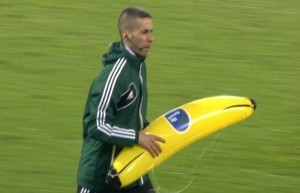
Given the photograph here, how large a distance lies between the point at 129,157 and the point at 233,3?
22.7 feet

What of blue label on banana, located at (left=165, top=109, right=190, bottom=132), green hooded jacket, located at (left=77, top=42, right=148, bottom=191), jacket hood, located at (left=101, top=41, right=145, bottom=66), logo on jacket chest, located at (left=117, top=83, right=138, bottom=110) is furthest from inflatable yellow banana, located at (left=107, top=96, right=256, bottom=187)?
jacket hood, located at (left=101, top=41, right=145, bottom=66)

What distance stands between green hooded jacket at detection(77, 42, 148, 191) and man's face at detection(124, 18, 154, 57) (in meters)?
0.05

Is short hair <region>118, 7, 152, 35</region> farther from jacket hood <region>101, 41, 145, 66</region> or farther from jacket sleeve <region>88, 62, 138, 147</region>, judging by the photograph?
jacket sleeve <region>88, 62, 138, 147</region>

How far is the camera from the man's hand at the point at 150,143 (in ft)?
20.2

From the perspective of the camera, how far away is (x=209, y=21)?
12195mm

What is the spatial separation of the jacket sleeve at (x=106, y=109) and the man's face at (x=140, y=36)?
166 millimetres

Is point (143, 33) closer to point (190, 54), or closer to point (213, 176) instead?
point (213, 176)

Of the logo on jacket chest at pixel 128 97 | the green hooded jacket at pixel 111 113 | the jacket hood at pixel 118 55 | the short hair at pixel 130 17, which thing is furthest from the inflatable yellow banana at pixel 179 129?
the short hair at pixel 130 17

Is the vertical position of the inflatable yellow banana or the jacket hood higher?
the jacket hood

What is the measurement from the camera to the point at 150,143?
6.18 metres

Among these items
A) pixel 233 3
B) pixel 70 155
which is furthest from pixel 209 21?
pixel 70 155

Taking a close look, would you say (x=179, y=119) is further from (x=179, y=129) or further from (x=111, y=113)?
(x=111, y=113)

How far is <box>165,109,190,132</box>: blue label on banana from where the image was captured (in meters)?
6.45

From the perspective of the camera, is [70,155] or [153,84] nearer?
[70,155]
